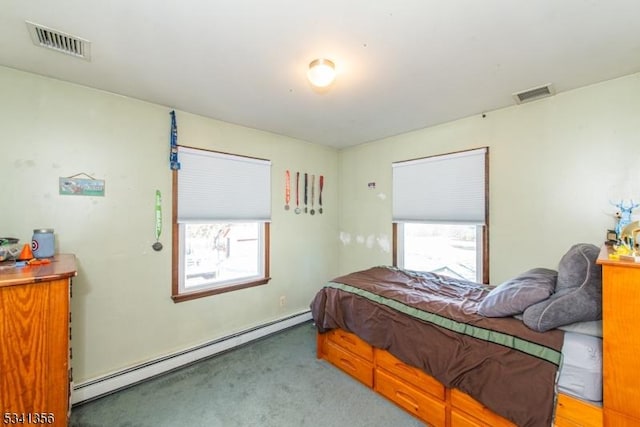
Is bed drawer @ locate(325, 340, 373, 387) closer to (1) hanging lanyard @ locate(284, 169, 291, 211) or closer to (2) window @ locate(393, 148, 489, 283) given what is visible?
(2) window @ locate(393, 148, 489, 283)

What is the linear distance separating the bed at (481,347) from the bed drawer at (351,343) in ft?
0.04

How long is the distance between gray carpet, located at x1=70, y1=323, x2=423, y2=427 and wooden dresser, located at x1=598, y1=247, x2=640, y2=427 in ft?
3.58

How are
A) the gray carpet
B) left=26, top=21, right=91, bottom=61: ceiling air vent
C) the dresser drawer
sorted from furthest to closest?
the gray carpet, the dresser drawer, left=26, top=21, right=91, bottom=61: ceiling air vent

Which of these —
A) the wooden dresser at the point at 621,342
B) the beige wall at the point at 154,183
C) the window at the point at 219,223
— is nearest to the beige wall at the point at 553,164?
the beige wall at the point at 154,183

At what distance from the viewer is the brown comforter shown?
133 centimetres

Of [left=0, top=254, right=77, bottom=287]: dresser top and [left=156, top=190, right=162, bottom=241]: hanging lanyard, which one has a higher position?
[left=156, top=190, right=162, bottom=241]: hanging lanyard

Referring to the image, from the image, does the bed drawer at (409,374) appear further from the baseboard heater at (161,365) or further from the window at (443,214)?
the baseboard heater at (161,365)

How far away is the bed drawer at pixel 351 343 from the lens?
2182 millimetres

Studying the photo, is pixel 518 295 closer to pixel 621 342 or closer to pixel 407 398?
pixel 621 342

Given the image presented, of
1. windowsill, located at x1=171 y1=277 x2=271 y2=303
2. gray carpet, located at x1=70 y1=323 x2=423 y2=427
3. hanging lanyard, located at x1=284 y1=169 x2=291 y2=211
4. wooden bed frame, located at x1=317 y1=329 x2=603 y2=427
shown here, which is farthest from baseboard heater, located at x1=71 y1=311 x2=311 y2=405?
hanging lanyard, located at x1=284 y1=169 x2=291 y2=211

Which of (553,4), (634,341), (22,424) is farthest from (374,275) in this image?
(22,424)

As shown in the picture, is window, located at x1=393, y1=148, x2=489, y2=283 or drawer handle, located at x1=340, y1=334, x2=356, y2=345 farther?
window, located at x1=393, y1=148, x2=489, y2=283

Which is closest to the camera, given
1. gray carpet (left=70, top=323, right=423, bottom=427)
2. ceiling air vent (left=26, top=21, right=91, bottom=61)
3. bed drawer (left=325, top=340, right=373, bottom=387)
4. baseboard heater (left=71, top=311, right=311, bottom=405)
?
ceiling air vent (left=26, top=21, right=91, bottom=61)

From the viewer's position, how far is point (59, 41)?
4.99 ft
